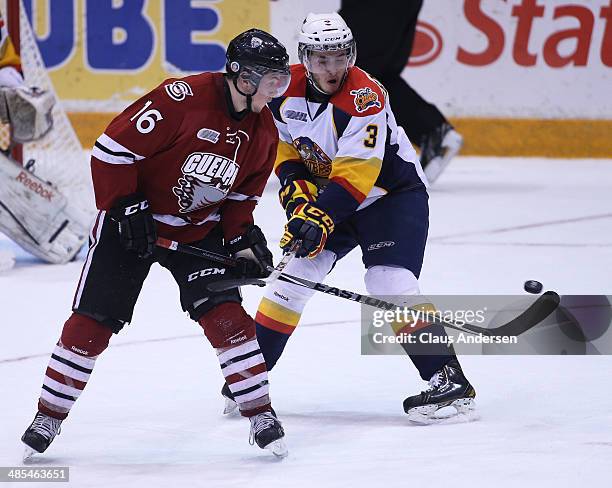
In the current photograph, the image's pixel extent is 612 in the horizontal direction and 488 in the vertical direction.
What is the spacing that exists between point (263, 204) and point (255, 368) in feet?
13.0

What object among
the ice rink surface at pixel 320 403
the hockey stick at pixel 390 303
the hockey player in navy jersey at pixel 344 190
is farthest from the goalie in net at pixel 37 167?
the hockey stick at pixel 390 303

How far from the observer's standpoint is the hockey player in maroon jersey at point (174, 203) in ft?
8.68

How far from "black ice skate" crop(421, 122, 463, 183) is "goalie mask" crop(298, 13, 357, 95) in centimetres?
393

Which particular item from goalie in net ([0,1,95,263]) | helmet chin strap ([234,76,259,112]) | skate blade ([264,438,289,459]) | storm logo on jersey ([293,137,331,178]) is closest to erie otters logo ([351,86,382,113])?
storm logo on jersey ([293,137,331,178])

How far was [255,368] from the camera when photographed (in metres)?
2.75

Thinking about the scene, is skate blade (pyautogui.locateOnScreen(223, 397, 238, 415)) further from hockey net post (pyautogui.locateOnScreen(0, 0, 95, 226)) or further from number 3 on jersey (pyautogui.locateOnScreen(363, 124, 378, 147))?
hockey net post (pyautogui.locateOnScreen(0, 0, 95, 226))

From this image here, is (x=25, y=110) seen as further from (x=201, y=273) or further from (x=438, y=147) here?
(x=438, y=147)

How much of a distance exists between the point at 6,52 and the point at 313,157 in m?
2.21

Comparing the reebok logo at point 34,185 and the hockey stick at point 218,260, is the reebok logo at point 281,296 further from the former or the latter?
the reebok logo at point 34,185

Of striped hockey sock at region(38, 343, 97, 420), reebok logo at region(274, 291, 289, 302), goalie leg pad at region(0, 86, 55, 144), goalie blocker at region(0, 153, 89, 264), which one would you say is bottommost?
goalie blocker at region(0, 153, 89, 264)

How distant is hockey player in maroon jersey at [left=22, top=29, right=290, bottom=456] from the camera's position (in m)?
2.65

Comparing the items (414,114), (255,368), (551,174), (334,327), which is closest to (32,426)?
(255,368)

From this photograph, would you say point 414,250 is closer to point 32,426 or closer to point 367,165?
point 367,165

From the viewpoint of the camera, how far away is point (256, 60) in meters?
2.69
